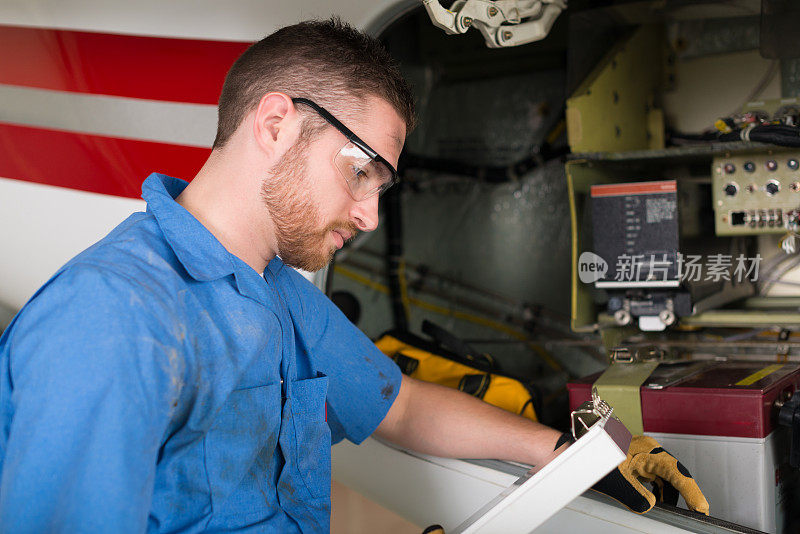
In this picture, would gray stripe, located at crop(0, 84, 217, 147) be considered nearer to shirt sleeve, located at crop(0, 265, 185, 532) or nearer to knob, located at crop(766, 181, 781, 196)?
shirt sleeve, located at crop(0, 265, 185, 532)

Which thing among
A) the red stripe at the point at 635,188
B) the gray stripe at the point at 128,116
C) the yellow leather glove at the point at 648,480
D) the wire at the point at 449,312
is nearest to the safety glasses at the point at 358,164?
the yellow leather glove at the point at 648,480

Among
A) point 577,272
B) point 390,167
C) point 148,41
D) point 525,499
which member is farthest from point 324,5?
point 525,499

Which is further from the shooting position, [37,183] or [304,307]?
[37,183]

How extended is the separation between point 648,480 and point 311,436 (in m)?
0.76

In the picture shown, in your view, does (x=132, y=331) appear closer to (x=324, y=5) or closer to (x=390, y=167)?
(x=390, y=167)

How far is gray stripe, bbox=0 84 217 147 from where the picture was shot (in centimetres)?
212

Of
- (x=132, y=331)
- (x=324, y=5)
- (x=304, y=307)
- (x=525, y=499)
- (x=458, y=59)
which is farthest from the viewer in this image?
(x=458, y=59)

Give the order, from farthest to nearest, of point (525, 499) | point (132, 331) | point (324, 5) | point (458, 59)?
point (458, 59), point (324, 5), point (525, 499), point (132, 331)

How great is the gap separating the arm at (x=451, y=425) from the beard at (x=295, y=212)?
0.56 m

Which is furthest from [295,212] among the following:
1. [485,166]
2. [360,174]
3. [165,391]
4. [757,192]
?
[485,166]

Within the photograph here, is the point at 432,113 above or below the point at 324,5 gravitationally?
below

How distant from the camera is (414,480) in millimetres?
1952

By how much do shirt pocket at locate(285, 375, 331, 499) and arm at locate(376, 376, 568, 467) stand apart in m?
0.32

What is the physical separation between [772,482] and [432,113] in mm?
2604
